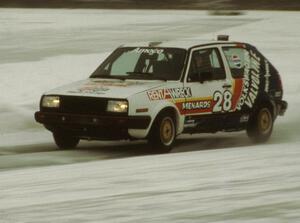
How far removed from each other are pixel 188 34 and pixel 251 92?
15579 millimetres

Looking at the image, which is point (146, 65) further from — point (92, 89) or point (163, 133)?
point (163, 133)

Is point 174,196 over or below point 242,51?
below

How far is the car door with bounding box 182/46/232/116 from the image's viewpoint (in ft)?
41.5

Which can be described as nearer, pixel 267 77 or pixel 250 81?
pixel 250 81

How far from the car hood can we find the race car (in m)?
0.01

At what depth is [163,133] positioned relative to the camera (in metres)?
12.1

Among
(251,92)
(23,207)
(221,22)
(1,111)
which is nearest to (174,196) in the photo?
(23,207)

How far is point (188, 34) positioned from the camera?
29.0 m

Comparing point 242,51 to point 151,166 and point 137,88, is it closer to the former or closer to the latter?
point 137,88

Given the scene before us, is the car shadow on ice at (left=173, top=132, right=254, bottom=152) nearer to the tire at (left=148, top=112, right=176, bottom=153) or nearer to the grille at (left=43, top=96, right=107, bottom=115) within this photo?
the tire at (left=148, top=112, right=176, bottom=153)

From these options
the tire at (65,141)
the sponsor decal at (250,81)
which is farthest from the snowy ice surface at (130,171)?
the sponsor decal at (250,81)

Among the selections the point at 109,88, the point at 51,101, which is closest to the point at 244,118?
the point at 109,88

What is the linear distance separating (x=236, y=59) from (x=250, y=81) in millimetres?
392

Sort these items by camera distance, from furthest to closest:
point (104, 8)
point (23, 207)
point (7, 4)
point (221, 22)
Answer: point (7, 4) → point (104, 8) → point (221, 22) → point (23, 207)
